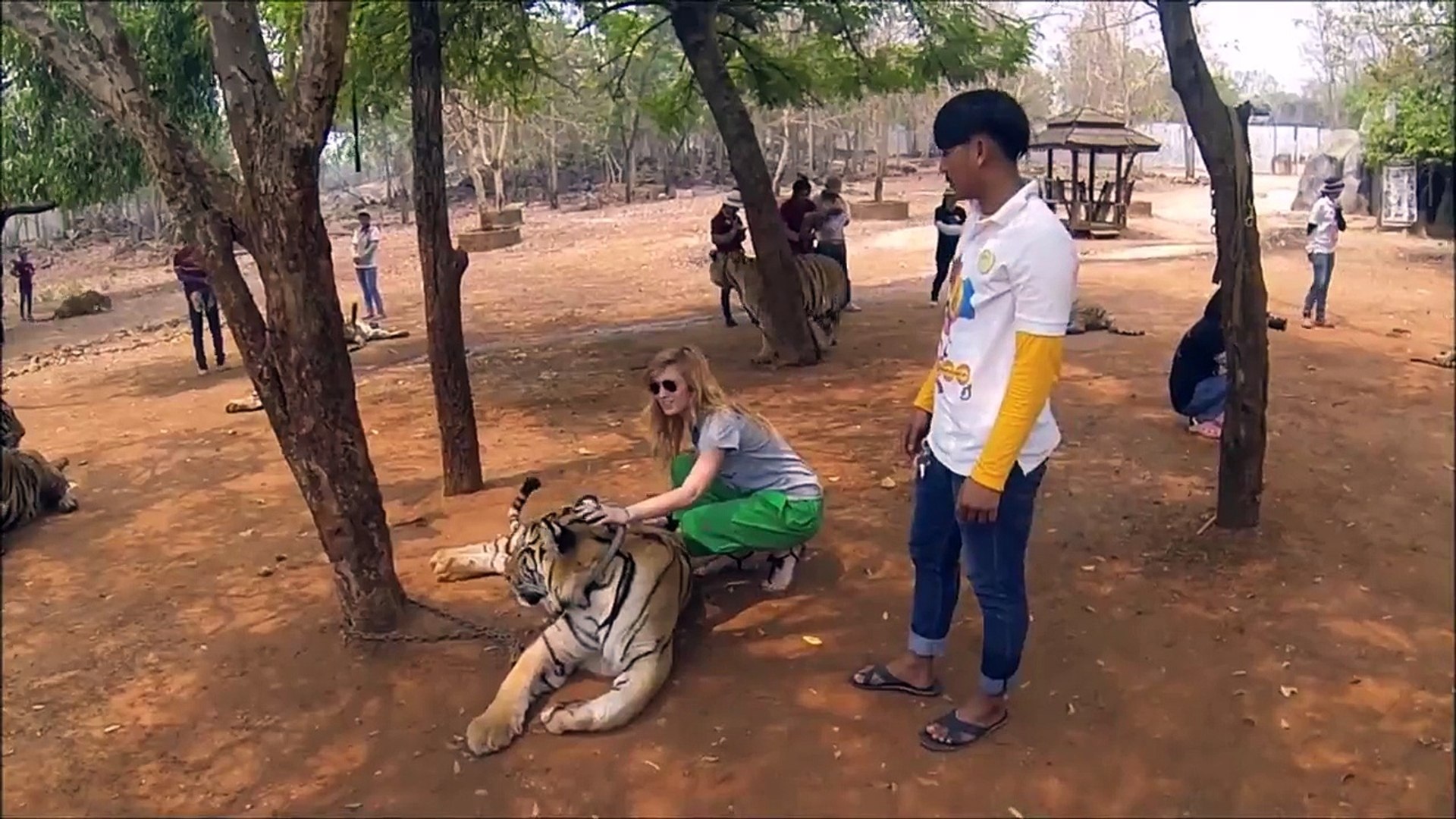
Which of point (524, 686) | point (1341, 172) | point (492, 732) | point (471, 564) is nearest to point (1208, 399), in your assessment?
point (471, 564)

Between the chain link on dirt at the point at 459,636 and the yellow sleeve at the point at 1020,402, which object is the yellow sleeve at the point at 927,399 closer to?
the yellow sleeve at the point at 1020,402

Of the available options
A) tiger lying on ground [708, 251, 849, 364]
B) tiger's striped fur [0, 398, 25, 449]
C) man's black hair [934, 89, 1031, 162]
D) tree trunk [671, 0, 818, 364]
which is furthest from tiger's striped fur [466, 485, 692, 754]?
tiger lying on ground [708, 251, 849, 364]

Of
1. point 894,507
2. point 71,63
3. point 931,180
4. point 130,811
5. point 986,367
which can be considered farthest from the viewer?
point 931,180

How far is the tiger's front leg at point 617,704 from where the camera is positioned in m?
3.95

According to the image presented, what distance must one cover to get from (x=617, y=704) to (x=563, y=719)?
176mm

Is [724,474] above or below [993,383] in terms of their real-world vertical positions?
below

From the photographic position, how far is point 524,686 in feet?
13.5

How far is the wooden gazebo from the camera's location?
73.5ft

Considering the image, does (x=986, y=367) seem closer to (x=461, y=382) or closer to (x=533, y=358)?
(x=461, y=382)

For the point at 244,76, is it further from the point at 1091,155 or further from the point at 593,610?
the point at 1091,155

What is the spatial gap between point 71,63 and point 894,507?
403 cm

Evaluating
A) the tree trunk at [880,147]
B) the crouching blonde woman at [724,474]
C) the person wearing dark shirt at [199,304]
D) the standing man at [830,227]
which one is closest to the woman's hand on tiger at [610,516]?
the crouching blonde woman at [724,474]

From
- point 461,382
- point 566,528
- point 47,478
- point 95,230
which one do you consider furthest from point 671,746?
point 95,230

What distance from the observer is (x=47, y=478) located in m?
7.39
